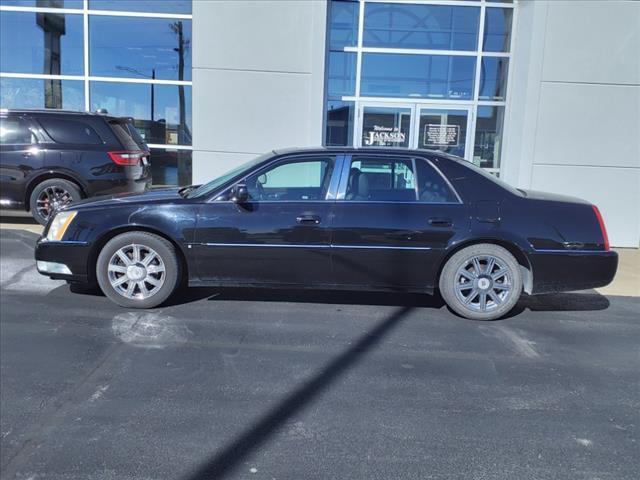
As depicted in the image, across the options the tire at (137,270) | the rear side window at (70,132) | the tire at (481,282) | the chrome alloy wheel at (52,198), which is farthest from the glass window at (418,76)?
the tire at (137,270)

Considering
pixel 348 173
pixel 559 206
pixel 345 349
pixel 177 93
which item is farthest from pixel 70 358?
pixel 177 93

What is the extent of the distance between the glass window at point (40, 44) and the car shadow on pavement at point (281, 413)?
10223 millimetres

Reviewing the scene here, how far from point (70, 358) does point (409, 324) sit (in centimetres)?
284

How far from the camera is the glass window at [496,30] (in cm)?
1096

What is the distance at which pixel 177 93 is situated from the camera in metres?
12.1

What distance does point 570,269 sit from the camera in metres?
5.20

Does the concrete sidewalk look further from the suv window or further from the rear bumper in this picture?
the rear bumper

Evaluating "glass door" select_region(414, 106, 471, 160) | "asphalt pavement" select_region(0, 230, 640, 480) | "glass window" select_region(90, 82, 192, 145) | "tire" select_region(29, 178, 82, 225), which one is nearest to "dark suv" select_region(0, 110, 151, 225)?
"tire" select_region(29, 178, 82, 225)

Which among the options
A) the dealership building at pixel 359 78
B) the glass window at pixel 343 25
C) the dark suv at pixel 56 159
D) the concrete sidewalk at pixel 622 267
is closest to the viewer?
the concrete sidewalk at pixel 622 267

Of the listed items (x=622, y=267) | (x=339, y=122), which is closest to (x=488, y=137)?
(x=339, y=122)

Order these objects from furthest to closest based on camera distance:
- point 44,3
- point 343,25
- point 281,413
A: point 44,3, point 343,25, point 281,413

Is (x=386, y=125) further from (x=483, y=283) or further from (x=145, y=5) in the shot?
(x=483, y=283)

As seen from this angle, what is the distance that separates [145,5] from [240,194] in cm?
843

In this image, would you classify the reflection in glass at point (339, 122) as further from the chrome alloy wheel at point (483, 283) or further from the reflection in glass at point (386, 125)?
the chrome alloy wheel at point (483, 283)
